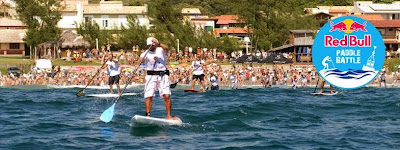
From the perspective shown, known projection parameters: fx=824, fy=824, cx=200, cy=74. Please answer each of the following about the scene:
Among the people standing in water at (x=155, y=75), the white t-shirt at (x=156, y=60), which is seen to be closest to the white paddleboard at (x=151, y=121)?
the people standing in water at (x=155, y=75)

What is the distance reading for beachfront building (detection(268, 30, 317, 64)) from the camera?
7356 cm

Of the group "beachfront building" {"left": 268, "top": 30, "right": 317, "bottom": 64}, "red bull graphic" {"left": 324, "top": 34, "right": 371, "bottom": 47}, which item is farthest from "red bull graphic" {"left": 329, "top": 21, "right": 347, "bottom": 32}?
"beachfront building" {"left": 268, "top": 30, "right": 317, "bottom": 64}

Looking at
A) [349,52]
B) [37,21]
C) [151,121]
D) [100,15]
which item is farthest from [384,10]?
[151,121]

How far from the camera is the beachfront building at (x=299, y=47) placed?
73562 mm

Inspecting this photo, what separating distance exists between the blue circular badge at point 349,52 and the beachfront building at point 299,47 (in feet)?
155

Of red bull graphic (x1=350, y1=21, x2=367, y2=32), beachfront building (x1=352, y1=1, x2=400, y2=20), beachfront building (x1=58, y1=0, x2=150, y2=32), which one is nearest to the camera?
red bull graphic (x1=350, y1=21, x2=367, y2=32)

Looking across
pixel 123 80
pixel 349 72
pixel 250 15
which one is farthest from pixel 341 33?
pixel 250 15

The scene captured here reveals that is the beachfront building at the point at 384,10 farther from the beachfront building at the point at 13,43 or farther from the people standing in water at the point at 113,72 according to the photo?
the people standing in water at the point at 113,72

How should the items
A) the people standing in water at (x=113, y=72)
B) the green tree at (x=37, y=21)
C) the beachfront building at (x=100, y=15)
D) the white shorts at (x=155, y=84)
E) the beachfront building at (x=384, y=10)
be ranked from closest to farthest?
the white shorts at (x=155, y=84) < the people standing in water at (x=113, y=72) < the green tree at (x=37, y=21) < the beachfront building at (x=100, y=15) < the beachfront building at (x=384, y=10)

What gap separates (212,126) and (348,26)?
788cm

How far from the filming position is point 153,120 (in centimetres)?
1767

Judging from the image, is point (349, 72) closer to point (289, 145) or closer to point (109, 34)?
point (289, 145)

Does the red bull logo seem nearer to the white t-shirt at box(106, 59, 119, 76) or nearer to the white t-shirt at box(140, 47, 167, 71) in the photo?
the white t-shirt at box(140, 47, 167, 71)

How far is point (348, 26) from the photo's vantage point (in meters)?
24.1
